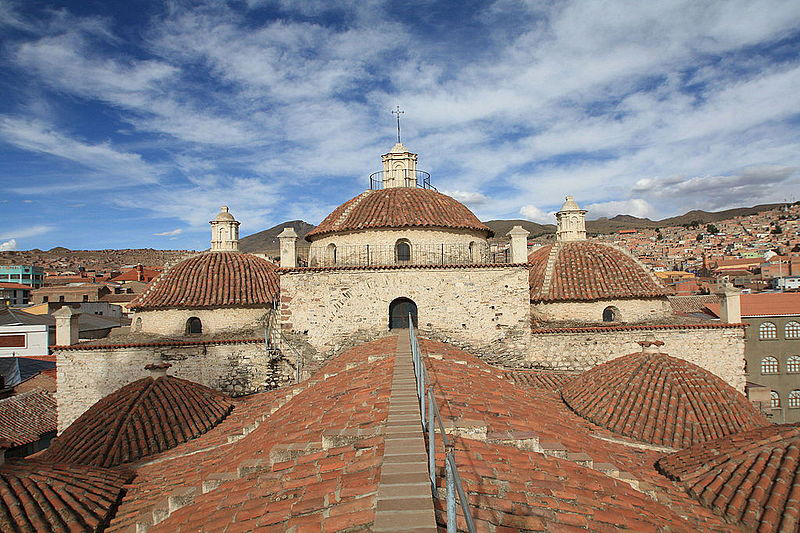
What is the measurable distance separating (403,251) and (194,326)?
7.59 m

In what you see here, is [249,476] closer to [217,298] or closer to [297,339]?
[297,339]

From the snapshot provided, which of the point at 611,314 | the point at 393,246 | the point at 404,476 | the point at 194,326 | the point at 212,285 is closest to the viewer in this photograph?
the point at 404,476

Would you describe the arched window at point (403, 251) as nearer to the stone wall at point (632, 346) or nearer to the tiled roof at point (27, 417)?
the stone wall at point (632, 346)

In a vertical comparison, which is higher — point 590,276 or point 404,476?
point 590,276

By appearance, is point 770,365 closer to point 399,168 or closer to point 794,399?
point 794,399

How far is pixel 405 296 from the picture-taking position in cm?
1291

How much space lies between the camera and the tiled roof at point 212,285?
16.0 meters

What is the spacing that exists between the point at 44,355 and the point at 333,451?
3229 centimetres

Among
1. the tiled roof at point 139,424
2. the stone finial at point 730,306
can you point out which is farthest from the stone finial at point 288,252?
the stone finial at point 730,306

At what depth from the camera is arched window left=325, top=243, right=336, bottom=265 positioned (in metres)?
14.8

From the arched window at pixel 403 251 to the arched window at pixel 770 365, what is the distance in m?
23.6

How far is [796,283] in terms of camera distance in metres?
38.8

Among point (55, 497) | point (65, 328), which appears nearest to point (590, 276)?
point (55, 497)

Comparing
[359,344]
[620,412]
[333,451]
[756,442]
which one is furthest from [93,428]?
[756,442]
